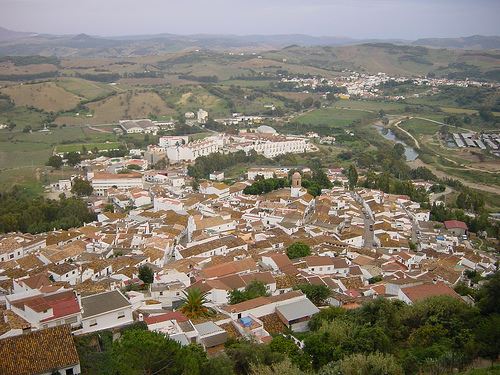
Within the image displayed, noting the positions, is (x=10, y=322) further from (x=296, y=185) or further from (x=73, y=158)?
(x=73, y=158)

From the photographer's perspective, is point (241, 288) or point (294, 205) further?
point (294, 205)

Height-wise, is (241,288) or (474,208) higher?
(241,288)

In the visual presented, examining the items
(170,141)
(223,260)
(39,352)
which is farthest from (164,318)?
(170,141)

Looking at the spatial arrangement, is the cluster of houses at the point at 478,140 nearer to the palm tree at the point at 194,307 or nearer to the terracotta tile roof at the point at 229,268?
the terracotta tile roof at the point at 229,268

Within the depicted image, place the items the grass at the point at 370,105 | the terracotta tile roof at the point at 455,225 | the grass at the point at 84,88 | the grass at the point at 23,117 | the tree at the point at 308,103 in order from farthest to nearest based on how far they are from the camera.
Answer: the tree at the point at 308,103
the grass at the point at 370,105
the grass at the point at 84,88
the grass at the point at 23,117
the terracotta tile roof at the point at 455,225

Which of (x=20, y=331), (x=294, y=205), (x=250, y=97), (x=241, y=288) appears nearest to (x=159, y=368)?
(x=20, y=331)

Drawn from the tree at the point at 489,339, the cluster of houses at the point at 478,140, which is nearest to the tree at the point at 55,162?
the tree at the point at 489,339

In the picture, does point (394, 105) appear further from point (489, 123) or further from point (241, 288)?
point (241, 288)
